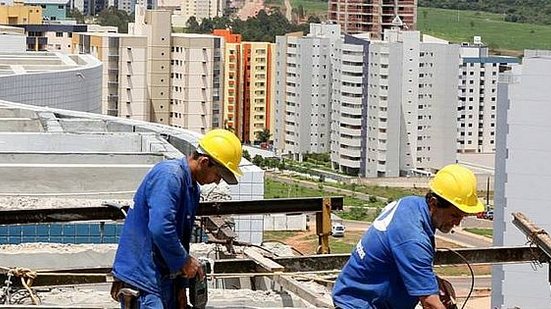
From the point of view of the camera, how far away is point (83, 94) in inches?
987

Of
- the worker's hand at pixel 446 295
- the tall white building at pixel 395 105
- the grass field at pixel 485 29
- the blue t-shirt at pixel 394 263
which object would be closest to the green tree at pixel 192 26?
the grass field at pixel 485 29

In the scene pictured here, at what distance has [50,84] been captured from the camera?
23.4m

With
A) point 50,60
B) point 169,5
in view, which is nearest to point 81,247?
point 50,60

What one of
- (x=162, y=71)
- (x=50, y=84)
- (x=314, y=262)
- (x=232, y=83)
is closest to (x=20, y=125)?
(x=50, y=84)

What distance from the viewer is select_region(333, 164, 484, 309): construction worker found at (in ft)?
13.6

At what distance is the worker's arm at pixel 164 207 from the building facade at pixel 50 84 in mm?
17379

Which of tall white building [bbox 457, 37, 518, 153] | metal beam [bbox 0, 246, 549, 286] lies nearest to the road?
tall white building [bbox 457, 37, 518, 153]

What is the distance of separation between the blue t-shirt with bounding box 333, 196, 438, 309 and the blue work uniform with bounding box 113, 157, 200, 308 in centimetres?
63

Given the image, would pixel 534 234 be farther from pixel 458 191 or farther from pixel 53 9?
pixel 53 9

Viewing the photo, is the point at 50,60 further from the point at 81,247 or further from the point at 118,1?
the point at 118,1

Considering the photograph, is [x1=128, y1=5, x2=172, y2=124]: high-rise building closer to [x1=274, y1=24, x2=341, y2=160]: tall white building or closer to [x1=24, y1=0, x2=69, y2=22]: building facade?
[x1=274, y1=24, x2=341, y2=160]: tall white building

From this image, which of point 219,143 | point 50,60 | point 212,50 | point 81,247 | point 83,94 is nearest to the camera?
point 219,143

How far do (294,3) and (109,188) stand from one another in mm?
131400

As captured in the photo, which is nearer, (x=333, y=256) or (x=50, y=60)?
(x=333, y=256)
